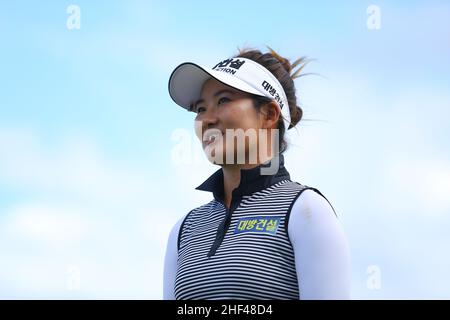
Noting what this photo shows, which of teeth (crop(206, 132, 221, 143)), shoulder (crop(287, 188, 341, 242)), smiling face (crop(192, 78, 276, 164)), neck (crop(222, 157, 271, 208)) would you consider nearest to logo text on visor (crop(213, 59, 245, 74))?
smiling face (crop(192, 78, 276, 164))

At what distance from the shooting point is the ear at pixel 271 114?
4.45 m

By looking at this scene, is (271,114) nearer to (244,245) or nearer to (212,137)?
(212,137)

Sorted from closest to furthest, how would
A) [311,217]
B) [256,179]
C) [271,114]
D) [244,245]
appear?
[311,217], [244,245], [256,179], [271,114]

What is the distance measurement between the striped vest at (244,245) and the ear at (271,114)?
0.27 meters

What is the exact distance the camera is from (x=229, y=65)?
15.3ft

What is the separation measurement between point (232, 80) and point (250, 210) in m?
0.92

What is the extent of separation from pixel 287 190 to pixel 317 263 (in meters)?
0.62

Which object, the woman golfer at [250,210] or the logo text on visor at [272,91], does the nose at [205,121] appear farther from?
the logo text on visor at [272,91]

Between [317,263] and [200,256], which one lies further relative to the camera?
[200,256]

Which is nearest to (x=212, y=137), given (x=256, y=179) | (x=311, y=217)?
(x=256, y=179)

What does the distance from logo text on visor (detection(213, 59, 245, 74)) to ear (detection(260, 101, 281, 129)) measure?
0.35 meters
